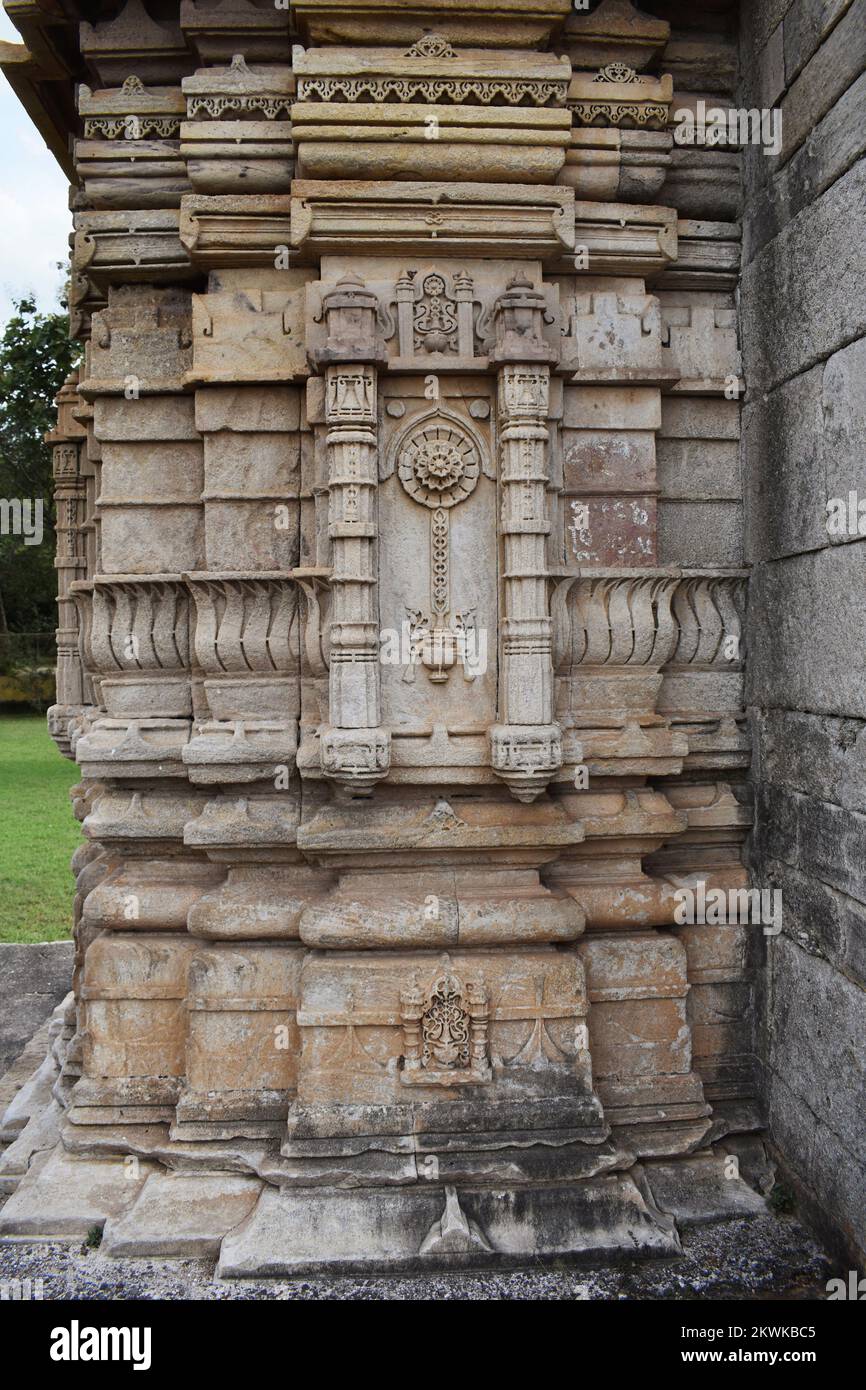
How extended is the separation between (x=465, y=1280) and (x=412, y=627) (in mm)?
3141

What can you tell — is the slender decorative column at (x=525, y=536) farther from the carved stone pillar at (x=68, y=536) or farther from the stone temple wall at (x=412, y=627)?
the carved stone pillar at (x=68, y=536)

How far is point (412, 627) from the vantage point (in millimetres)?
5062

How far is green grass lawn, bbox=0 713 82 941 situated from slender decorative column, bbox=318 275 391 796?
6.74 metres

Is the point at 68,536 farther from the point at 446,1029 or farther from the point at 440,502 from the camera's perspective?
the point at 446,1029

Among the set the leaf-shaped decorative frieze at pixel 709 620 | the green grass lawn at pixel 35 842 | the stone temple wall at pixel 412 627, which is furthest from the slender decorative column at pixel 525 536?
the green grass lawn at pixel 35 842

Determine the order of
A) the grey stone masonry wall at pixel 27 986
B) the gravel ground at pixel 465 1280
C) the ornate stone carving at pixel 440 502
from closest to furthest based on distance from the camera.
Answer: the gravel ground at pixel 465 1280, the ornate stone carving at pixel 440 502, the grey stone masonry wall at pixel 27 986

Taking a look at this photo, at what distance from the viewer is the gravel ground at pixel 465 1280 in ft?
13.9

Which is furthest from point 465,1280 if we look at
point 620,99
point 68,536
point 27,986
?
point 620,99

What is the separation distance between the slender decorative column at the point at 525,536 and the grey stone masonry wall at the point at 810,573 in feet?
4.25

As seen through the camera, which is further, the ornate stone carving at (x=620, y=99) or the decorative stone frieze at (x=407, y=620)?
the ornate stone carving at (x=620, y=99)

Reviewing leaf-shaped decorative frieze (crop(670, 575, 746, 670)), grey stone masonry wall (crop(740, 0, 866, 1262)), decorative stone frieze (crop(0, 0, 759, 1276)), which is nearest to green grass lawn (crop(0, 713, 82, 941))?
decorative stone frieze (crop(0, 0, 759, 1276))

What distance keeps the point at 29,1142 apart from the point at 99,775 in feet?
7.07

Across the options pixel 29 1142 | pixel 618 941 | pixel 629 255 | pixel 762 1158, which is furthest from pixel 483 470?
pixel 29 1142

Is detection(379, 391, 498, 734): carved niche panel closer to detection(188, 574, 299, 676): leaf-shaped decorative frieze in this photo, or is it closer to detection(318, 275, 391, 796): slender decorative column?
detection(318, 275, 391, 796): slender decorative column
